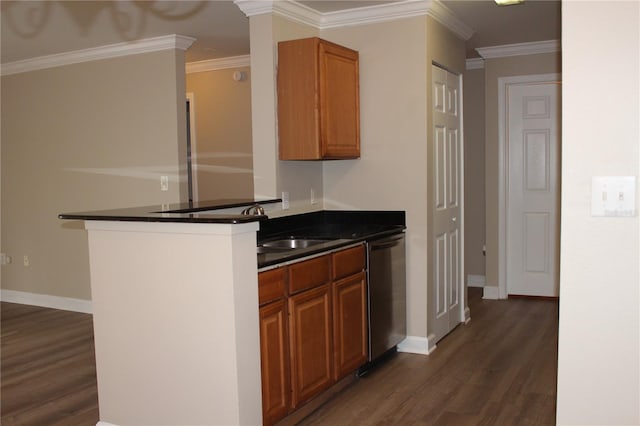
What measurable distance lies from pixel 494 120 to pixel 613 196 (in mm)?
4516

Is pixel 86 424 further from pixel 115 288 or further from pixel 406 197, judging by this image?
pixel 406 197

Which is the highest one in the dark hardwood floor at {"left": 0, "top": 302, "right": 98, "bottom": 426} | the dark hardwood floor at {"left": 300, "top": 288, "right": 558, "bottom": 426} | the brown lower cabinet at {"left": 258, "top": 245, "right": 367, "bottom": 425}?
the brown lower cabinet at {"left": 258, "top": 245, "right": 367, "bottom": 425}

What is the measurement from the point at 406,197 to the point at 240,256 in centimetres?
201

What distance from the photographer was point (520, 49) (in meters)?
5.93

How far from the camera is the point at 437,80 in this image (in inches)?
182

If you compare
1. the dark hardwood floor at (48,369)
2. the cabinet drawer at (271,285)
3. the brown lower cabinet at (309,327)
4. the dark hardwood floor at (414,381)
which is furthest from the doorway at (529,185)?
the dark hardwood floor at (48,369)

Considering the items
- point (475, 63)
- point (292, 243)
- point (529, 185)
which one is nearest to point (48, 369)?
point (292, 243)

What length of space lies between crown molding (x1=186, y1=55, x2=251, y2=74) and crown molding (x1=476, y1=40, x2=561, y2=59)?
226 cm

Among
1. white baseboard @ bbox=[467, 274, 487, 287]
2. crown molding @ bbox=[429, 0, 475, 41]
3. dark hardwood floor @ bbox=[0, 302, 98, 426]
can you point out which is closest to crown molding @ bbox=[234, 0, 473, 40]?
crown molding @ bbox=[429, 0, 475, 41]

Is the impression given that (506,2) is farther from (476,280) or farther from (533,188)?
(476,280)

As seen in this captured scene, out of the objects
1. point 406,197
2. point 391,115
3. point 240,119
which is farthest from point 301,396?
point 240,119

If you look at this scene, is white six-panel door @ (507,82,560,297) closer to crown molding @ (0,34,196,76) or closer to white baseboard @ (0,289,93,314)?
crown molding @ (0,34,196,76)

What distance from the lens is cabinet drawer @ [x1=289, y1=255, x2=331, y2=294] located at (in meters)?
3.16

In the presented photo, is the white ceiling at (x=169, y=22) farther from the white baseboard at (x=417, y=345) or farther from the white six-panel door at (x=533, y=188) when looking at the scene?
the white baseboard at (x=417, y=345)
